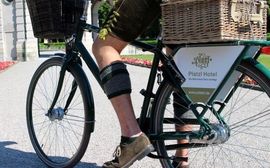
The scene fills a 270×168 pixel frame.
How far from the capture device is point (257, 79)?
9.89 ft

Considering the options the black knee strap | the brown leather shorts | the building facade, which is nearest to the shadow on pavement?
the black knee strap

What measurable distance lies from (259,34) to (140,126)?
104cm

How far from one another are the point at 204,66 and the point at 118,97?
1.99 ft

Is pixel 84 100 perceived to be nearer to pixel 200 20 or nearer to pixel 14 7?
pixel 200 20

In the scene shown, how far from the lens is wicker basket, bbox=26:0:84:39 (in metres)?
4.06

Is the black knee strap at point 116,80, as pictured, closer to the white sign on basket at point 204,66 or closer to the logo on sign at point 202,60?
the white sign on basket at point 204,66

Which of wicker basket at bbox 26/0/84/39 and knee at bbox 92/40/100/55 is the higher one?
wicker basket at bbox 26/0/84/39

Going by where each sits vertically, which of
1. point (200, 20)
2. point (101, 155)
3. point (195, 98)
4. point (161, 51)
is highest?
point (200, 20)

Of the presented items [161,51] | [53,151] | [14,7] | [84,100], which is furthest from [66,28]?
[14,7]

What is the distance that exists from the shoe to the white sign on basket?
0.43 m

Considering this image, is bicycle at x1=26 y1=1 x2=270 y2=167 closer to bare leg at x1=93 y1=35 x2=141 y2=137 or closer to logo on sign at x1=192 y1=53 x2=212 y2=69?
logo on sign at x1=192 y1=53 x2=212 y2=69

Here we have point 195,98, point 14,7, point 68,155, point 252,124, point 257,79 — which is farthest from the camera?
point 14,7

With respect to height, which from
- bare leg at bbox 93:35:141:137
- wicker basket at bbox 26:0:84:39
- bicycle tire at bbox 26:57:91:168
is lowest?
bicycle tire at bbox 26:57:91:168

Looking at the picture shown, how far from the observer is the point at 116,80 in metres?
3.44
